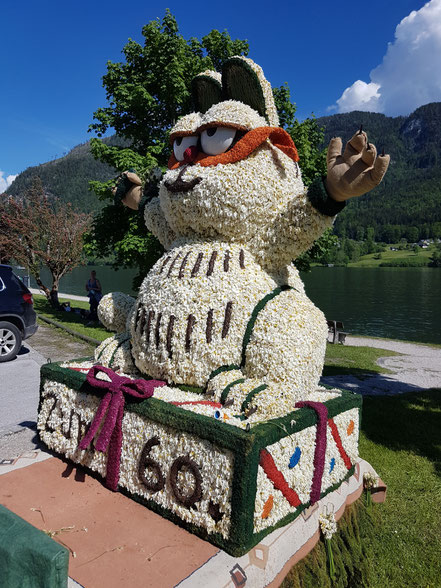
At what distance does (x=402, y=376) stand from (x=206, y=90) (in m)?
7.86

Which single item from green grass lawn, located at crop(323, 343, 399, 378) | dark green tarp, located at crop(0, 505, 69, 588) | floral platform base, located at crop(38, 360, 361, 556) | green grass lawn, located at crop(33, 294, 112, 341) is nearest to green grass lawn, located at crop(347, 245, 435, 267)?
green grass lawn, located at crop(323, 343, 399, 378)

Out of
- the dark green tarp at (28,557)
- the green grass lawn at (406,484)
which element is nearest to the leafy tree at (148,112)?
the green grass lawn at (406,484)

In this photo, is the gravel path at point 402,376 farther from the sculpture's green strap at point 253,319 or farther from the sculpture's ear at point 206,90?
the sculpture's ear at point 206,90

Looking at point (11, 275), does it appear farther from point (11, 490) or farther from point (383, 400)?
point (383, 400)

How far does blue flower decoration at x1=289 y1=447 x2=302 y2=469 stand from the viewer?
2.85 m

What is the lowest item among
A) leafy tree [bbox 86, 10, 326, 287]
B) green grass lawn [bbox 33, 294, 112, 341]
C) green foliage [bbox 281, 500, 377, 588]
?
green foliage [bbox 281, 500, 377, 588]

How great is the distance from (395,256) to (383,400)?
99.4m

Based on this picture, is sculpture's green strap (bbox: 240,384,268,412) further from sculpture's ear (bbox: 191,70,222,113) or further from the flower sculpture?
sculpture's ear (bbox: 191,70,222,113)

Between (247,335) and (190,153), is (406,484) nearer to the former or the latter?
(247,335)

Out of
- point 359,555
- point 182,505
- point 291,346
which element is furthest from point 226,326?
point 359,555

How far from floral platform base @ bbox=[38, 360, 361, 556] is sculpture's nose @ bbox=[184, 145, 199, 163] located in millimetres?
1913

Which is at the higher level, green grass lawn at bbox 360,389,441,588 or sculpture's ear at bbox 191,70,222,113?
sculpture's ear at bbox 191,70,222,113

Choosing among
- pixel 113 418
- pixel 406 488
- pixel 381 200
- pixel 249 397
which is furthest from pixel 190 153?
pixel 381 200

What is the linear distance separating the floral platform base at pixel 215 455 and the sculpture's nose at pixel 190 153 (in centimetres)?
191
